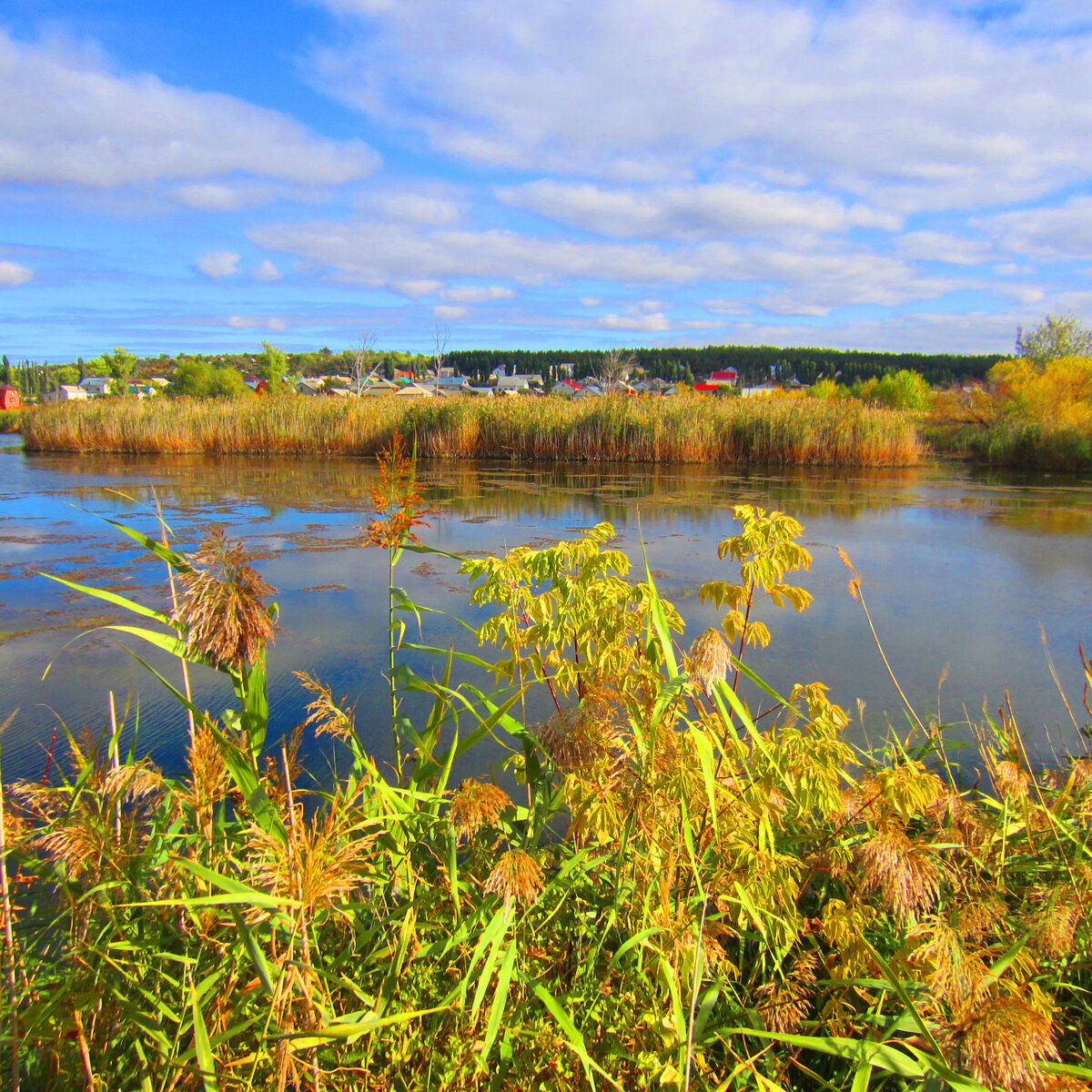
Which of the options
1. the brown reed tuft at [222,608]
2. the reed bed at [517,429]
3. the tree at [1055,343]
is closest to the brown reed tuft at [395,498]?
the brown reed tuft at [222,608]

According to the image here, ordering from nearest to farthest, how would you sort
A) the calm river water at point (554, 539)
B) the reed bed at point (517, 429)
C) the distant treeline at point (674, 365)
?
the calm river water at point (554, 539), the reed bed at point (517, 429), the distant treeline at point (674, 365)

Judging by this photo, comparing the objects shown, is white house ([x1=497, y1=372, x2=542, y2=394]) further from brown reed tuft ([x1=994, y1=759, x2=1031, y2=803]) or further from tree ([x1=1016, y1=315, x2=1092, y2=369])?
brown reed tuft ([x1=994, y1=759, x2=1031, y2=803])

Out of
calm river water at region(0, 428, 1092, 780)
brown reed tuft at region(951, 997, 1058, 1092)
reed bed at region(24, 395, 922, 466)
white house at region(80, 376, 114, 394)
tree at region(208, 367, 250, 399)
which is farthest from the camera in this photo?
white house at region(80, 376, 114, 394)

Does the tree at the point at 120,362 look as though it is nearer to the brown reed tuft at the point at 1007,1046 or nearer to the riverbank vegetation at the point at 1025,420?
the riverbank vegetation at the point at 1025,420

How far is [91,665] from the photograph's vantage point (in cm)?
443

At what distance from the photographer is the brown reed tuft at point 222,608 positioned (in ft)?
3.91

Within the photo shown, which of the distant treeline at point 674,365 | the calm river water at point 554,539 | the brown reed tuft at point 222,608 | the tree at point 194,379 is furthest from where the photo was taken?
the distant treeline at point 674,365

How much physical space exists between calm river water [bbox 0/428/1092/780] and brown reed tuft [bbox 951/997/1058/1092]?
1.62 metres

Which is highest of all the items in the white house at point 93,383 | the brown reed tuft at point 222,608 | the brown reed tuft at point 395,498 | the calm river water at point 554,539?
the white house at point 93,383

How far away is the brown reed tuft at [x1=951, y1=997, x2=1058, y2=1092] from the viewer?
40.6 inches

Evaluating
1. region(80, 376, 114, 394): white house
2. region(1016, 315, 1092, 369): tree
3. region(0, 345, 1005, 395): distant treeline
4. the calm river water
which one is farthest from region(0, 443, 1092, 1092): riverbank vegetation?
region(80, 376, 114, 394): white house

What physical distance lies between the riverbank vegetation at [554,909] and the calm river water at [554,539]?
0.53 metres

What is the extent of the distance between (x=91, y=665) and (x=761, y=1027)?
14.4 ft

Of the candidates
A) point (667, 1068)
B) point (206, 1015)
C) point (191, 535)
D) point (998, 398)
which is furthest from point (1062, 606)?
point (998, 398)
